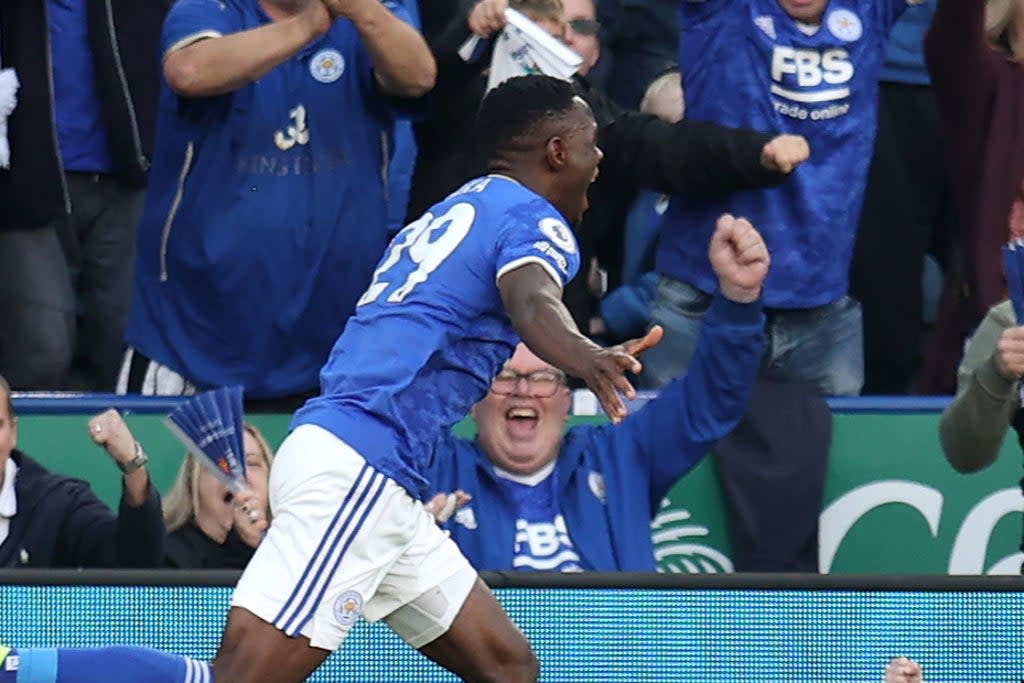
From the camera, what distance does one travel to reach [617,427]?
7629 mm

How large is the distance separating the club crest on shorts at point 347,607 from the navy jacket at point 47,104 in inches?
113

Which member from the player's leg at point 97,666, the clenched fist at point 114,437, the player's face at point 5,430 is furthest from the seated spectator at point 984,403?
the player's face at point 5,430

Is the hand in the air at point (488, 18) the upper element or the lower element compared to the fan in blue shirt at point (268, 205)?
upper

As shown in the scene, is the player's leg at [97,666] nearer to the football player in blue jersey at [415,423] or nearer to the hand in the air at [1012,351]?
the football player in blue jersey at [415,423]

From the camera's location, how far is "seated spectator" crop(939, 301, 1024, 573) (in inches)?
275

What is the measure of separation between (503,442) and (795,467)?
3.41 feet

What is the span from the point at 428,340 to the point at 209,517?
71.3 inches

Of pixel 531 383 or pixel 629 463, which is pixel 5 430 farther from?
pixel 629 463

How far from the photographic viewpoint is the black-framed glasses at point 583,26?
28.0 feet

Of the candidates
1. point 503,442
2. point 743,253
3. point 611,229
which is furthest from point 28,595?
point 611,229

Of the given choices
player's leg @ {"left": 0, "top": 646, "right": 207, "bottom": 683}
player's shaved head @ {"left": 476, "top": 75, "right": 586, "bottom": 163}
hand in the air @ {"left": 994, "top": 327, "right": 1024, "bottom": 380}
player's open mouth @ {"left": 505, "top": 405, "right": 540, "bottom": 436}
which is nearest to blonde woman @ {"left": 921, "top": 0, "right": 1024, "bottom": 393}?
hand in the air @ {"left": 994, "top": 327, "right": 1024, "bottom": 380}

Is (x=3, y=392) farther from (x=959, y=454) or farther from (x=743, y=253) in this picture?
(x=959, y=454)

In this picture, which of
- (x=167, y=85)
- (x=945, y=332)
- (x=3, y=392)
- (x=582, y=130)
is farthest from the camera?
(x=945, y=332)

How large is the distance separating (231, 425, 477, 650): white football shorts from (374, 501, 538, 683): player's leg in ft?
0.08
